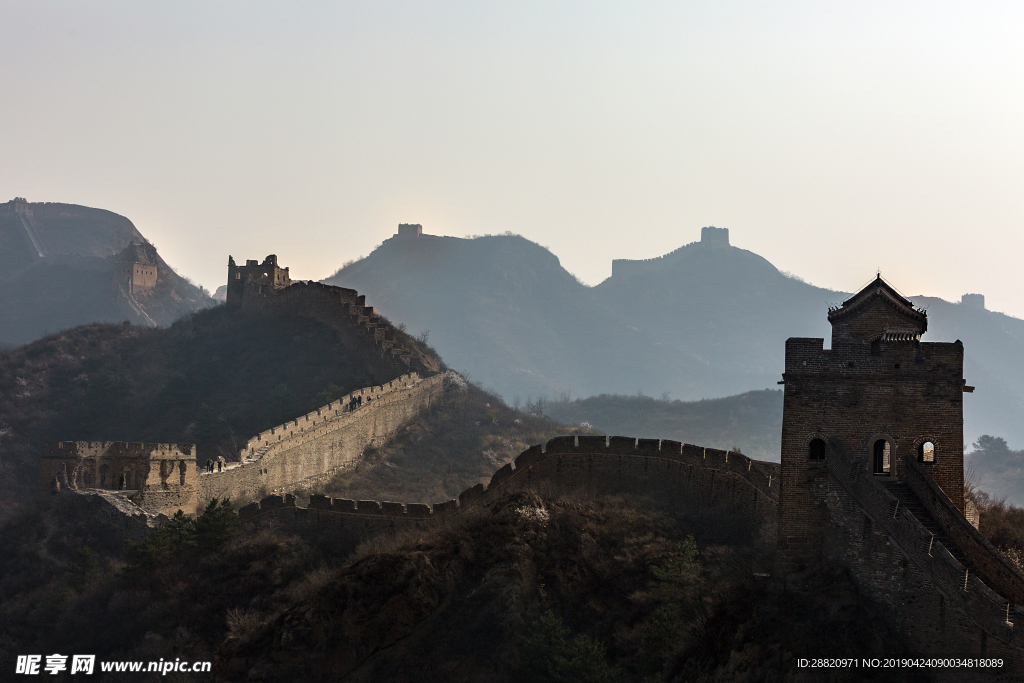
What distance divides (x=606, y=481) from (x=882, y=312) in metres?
10.3

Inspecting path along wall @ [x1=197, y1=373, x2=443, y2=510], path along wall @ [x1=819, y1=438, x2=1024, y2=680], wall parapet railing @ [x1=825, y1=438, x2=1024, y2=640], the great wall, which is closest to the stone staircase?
the great wall

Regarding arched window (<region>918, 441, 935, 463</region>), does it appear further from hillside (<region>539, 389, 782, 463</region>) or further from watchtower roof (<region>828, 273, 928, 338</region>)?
hillside (<region>539, 389, 782, 463</region>)

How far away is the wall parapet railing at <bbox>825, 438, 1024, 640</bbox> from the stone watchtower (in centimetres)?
29

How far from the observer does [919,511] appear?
2352 cm

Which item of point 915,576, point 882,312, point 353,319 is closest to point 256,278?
point 353,319

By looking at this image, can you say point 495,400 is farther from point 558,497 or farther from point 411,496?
point 558,497

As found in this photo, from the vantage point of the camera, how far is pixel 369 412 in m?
60.3

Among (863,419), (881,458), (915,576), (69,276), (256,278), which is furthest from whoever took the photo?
(69,276)

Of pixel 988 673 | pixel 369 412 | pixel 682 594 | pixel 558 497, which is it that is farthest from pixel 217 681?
pixel 369 412

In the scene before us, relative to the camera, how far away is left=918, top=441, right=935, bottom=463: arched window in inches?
971

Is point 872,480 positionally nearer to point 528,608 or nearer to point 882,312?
point 882,312

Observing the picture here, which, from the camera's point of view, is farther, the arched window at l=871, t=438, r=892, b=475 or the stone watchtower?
the arched window at l=871, t=438, r=892, b=475

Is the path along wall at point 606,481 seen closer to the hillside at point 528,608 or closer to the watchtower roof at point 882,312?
the hillside at point 528,608

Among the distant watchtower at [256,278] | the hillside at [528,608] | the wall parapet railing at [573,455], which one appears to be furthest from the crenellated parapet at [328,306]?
the hillside at [528,608]
